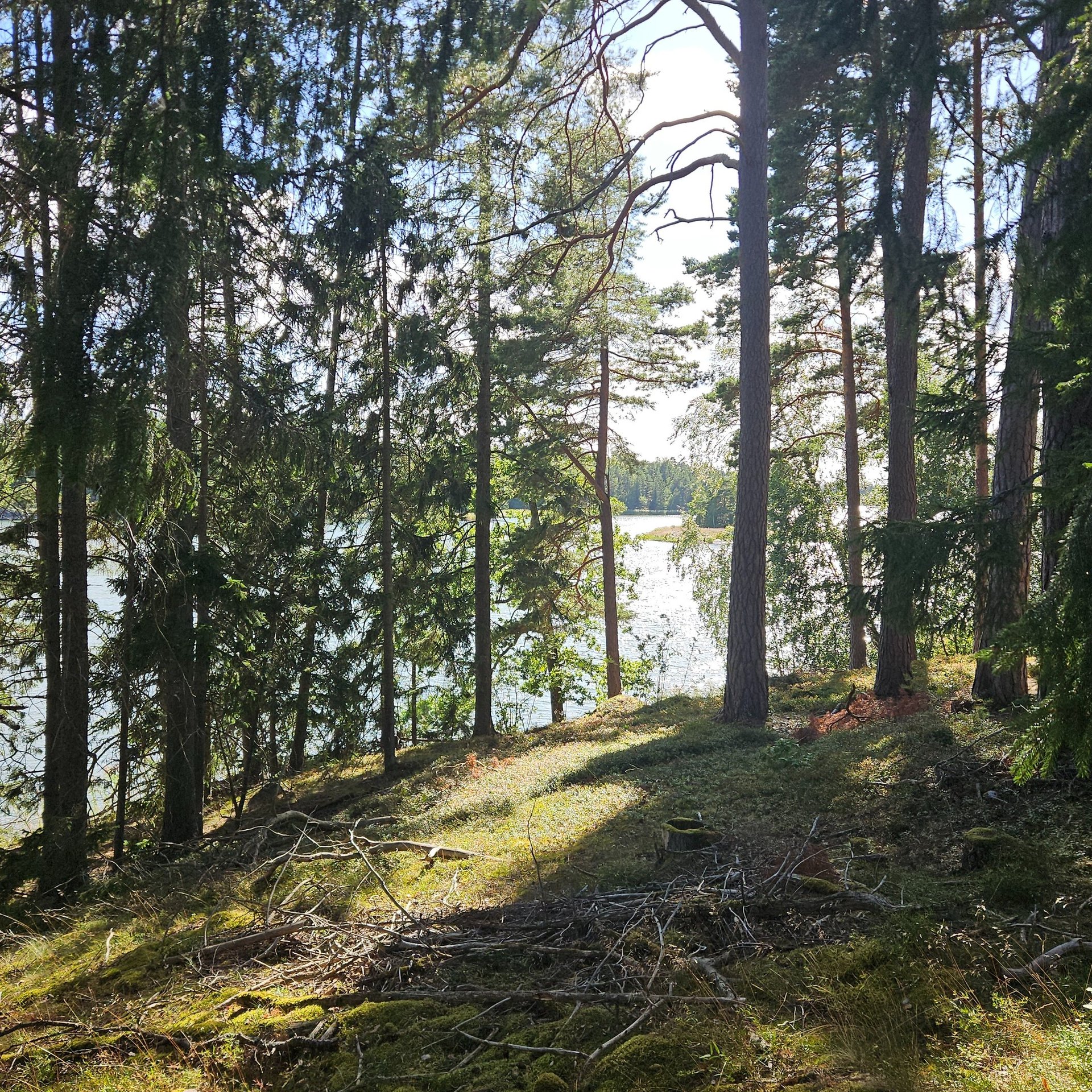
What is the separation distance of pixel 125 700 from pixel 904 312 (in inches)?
358

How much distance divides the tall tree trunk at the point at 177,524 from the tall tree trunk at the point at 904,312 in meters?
5.80

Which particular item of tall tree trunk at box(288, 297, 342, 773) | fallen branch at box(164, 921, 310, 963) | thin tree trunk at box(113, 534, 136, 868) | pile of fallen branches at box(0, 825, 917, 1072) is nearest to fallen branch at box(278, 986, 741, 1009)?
pile of fallen branches at box(0, 825, 917, 1072)

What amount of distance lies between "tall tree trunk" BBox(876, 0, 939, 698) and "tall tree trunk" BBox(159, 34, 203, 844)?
5799 millimetres

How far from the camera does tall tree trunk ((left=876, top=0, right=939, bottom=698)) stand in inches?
263

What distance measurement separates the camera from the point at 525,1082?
3068 mm

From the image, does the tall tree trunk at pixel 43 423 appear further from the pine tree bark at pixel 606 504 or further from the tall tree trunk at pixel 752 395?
the pine tree bark at pixel 606 504

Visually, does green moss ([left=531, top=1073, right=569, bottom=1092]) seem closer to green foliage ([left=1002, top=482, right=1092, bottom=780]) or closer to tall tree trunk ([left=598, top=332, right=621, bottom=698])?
green foliage ([left=1002, top=482, right=1092, bottom=780])

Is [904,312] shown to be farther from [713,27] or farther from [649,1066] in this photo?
[649,1066]

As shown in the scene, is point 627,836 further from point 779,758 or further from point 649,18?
point 649,18

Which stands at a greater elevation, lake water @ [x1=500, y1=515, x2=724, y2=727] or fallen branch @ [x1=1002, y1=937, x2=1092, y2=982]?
fallen branch @ [x1=1002, y1=937, x2=1092, y2=982]

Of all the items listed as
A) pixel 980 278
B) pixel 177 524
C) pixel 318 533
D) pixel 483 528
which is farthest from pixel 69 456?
pixel 483 528

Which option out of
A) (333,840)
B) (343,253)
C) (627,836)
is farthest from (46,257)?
(627,836)

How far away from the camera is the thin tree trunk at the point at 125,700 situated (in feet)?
27.6

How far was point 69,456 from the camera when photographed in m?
4.96
